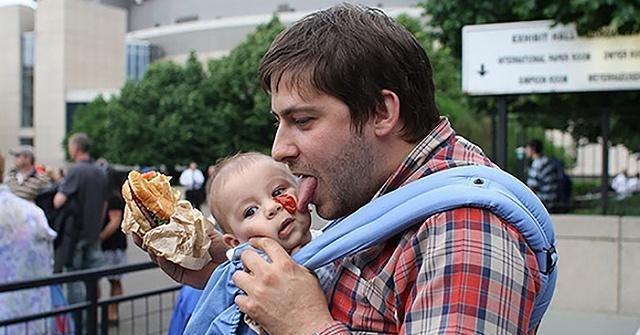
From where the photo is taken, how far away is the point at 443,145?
5.36 ft

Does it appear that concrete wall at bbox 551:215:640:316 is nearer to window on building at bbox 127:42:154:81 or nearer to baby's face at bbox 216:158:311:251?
baby's face at bbox 216:158:311:251

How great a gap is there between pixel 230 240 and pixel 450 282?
1061 millimetres

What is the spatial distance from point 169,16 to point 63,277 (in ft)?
257

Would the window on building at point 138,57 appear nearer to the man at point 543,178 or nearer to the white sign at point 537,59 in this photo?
the man at point 543,178

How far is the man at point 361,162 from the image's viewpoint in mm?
1402

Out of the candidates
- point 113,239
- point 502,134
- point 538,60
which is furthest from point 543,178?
point 113,239

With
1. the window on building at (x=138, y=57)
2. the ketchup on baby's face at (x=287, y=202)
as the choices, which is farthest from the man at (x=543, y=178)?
the window on building at (x=138, y=57)

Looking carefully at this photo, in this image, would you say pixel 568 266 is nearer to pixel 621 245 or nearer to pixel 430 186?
pixel 621 245

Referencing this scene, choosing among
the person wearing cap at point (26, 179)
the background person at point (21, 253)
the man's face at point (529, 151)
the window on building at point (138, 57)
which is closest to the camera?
the background person at point (21, 253)

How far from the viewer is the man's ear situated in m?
1.56

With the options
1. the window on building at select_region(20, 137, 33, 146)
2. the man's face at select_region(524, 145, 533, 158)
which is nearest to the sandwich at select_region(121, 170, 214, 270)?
the man's face at select_region(524, 145, 533, 158)

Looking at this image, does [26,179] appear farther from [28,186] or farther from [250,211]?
[250,211]

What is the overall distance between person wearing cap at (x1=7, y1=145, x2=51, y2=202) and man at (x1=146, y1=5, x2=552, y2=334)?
6218mm

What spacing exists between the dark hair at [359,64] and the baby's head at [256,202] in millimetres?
499
